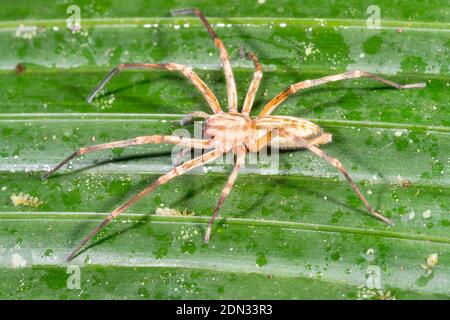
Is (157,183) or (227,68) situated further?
(227,68)

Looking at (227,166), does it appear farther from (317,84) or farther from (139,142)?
(317,84)

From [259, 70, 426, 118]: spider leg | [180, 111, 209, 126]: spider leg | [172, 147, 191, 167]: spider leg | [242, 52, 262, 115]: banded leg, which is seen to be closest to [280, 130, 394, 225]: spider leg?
[259, 70, 426, 118]: spider leg

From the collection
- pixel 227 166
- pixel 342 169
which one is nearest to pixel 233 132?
pixel 227 166

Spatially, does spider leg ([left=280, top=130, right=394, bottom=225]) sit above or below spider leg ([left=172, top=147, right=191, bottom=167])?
below

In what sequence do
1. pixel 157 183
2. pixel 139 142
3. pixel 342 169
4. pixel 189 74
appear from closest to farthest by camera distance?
pixel 342 169
pixel 157 183
pixel 139 142
pixel 189 74

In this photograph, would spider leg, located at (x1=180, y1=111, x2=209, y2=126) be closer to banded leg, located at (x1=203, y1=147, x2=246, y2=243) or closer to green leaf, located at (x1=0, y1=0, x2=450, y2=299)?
green leaf, located at (x1=0, y1=0, x2=450, y2=299)

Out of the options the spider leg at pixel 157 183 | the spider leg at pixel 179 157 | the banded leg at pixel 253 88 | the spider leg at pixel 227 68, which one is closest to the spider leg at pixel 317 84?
the banded leg at pixel 253 88
